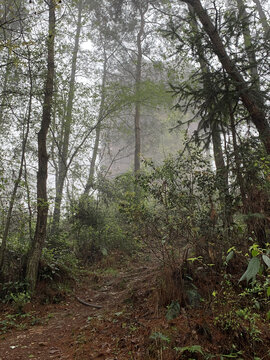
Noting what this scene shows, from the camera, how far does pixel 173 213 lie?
5.23m

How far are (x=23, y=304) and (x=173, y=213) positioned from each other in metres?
3.53

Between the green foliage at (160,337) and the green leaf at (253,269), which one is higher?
the green leaf at (253,269)

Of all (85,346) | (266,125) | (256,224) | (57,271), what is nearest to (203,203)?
(256,224)

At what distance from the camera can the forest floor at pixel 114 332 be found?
9.46 ft

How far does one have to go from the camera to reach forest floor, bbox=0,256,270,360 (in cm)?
288

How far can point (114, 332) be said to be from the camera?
150 inches

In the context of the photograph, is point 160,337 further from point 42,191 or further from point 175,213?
point 42,191

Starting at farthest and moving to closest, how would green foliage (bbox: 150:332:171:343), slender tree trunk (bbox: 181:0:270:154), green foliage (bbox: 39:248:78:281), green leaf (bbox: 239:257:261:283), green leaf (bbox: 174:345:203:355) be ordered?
1. green foliage (bbox: 39:248:78:281)
2. slender tree trunk (bbox: 181:0:270:154)
3. green foliage (bbox: 150:332:171:343)
4. green leaf (bbox: 174:345:203:355)
5. green leaf (bbox: 239:257:261:283)

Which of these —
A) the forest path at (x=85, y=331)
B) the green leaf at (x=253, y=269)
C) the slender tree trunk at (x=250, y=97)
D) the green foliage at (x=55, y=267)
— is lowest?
the forest path at (x=85, y=331)

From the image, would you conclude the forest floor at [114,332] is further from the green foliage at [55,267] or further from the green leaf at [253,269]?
the green leaf at [253,269]

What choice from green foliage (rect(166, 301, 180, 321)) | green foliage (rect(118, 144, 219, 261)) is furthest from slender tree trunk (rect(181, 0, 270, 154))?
→ green foliage (rect(166, 301, 180, 321))

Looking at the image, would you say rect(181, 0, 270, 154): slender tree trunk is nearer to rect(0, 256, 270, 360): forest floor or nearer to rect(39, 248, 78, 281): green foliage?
rect(0, 256, 270, 360): forest floor

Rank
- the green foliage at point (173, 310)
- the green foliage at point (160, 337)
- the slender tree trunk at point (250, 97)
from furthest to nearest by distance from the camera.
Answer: the slender tree trunk at point (250, 97)
the green foliage at point (173, 310)
the green foliage at point (160, 337)

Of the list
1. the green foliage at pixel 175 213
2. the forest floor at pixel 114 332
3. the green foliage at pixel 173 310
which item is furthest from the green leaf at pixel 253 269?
the green foliage at pixel 175 213
